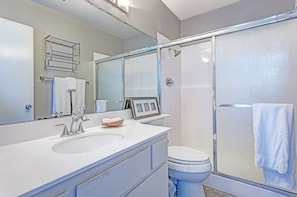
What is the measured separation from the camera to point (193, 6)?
2.21 meters

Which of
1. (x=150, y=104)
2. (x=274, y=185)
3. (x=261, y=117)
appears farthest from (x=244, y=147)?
(x=150, y=104)

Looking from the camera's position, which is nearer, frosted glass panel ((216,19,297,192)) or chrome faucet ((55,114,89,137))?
chrome faucet ((55,114,89,137))

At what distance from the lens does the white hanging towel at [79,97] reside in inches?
47.4

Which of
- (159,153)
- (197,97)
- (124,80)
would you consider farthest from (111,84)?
(197,97)

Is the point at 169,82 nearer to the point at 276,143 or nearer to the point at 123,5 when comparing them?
the point at 123,5

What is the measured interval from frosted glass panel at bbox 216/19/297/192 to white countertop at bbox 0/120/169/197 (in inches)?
57.8

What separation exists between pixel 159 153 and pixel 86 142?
0.46 m

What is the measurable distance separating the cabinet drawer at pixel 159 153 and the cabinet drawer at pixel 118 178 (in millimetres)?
69

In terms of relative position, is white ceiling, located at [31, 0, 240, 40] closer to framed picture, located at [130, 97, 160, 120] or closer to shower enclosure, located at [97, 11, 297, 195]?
shower enclosure, located at [97, 11, 297, 195]

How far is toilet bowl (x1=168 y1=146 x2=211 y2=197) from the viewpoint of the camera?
1.42 m

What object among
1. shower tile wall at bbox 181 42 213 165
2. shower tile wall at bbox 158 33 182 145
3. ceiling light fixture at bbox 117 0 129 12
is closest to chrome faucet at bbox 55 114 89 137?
ceiling light fixture at bbox 117 0 129 12

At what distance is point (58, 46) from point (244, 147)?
206cm

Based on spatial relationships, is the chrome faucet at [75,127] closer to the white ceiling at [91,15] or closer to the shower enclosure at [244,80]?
the white ceiling at [91,15]

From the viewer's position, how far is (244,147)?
1.93 metres
